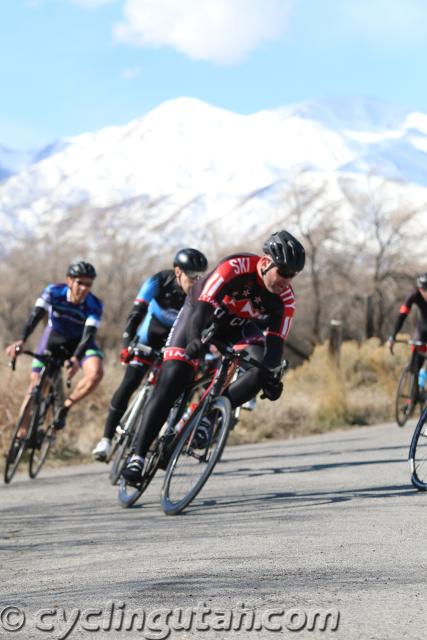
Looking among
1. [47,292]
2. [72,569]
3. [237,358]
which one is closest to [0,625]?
[72,569]

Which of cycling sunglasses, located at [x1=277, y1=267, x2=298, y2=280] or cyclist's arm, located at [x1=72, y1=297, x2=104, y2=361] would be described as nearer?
cycling sunglasses, located at [x1=277, y1=267, x2=298, y2=280]

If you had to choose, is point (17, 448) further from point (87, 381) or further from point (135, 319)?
point (135, 319)

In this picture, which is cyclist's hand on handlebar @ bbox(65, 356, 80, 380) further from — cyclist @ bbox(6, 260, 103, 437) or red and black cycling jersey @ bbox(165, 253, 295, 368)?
red and black cycling jersey @ bbox(165, 253, 295, 368)

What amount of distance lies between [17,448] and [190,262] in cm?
273

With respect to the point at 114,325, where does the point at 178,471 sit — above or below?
below

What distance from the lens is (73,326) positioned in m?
10.6

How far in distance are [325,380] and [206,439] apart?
1107 cm

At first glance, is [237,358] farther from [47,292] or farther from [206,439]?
[47,292]

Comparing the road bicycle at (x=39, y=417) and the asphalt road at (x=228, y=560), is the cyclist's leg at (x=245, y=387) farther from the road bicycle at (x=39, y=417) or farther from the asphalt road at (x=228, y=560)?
the road bicycle at (x=39, y=417)

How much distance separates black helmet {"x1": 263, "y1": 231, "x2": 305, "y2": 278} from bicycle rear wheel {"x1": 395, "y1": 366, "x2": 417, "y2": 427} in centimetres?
836

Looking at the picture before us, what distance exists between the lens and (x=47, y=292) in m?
10.6

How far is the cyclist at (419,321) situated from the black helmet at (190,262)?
5767 mm

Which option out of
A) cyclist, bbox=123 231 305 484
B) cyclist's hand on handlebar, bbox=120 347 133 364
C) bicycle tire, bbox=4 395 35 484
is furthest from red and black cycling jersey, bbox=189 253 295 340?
bicycle tire, bbox=4 395 35 484

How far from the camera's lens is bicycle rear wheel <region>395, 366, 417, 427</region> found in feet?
50.0
